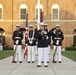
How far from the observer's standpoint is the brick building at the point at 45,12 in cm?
5325

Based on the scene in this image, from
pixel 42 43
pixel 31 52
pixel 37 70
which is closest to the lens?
pixel 37 70

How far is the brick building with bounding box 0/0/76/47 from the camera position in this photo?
53250 mm

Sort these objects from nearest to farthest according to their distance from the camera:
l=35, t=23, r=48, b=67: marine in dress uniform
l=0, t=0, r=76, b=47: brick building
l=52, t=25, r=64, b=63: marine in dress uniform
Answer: l=35, t=23, r=48, b=67: marine in dress uniform → l=52, t=25, r=64, b=63: marine in dress uniform → l=0, t=0, r=76, b=47: brick building

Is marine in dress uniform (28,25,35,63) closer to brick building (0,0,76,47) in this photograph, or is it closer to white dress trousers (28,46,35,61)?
white dress trousers (28,46,35,61)

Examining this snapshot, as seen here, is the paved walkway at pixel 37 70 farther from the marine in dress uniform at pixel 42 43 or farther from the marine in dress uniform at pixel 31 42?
the marine in dress uniform at pixel 31 42

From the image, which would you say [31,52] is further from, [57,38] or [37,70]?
[37,70]

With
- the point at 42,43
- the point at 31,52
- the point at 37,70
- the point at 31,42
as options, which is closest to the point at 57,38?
the point at 31,42

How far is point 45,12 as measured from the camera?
177 ft

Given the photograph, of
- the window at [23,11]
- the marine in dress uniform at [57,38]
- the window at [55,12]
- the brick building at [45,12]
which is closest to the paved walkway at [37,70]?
the marine in dress uniform at [57,38]

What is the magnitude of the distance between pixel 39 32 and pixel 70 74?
12.1ft

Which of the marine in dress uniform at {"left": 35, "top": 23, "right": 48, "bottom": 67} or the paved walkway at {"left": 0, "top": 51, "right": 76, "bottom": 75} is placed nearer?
the paved walkway at {"left": 0, "top": 51, "right": 76, "bottom": 75}

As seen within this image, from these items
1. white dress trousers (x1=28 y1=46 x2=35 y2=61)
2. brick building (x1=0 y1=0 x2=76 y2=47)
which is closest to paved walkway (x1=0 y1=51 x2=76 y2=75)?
white dress trousers (x1=28 y1=46 x2=35 y2=61)

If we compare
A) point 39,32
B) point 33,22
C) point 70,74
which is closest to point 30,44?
point 39,32

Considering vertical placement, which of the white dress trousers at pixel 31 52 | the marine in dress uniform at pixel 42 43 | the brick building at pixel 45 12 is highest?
the brick building at pixel 45 12
